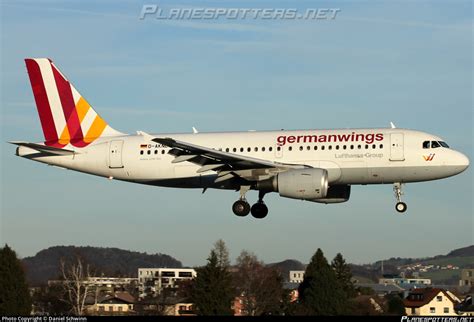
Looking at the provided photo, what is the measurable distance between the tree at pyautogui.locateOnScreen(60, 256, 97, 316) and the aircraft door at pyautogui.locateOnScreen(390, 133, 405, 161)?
3353 cm

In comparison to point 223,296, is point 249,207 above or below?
above

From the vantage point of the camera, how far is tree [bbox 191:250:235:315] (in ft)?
193

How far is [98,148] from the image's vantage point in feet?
190

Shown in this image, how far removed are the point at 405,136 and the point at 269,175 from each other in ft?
24.3

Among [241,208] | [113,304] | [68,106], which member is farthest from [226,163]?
[113,304]

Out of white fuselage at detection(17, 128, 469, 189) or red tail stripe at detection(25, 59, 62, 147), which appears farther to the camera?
red tail stripe at detection(25, 59, 62, 147)

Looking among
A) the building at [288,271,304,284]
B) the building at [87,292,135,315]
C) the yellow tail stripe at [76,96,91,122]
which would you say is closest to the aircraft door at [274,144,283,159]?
the yellow tail stripe at [76,96,91,122]

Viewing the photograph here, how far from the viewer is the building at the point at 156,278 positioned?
99.8m

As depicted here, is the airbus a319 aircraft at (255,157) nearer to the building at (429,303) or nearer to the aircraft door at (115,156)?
the aircraft door at (115,156)

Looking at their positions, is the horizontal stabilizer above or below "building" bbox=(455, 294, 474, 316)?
above

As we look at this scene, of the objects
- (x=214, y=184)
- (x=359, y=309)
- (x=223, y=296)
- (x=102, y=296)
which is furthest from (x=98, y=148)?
(x=102, y=296)

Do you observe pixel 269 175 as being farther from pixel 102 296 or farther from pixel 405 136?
pixel 102 296

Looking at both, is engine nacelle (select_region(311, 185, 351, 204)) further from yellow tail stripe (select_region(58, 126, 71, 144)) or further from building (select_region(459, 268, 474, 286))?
building (select_region(459, 268, 474, 286))

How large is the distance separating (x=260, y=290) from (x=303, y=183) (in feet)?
102
